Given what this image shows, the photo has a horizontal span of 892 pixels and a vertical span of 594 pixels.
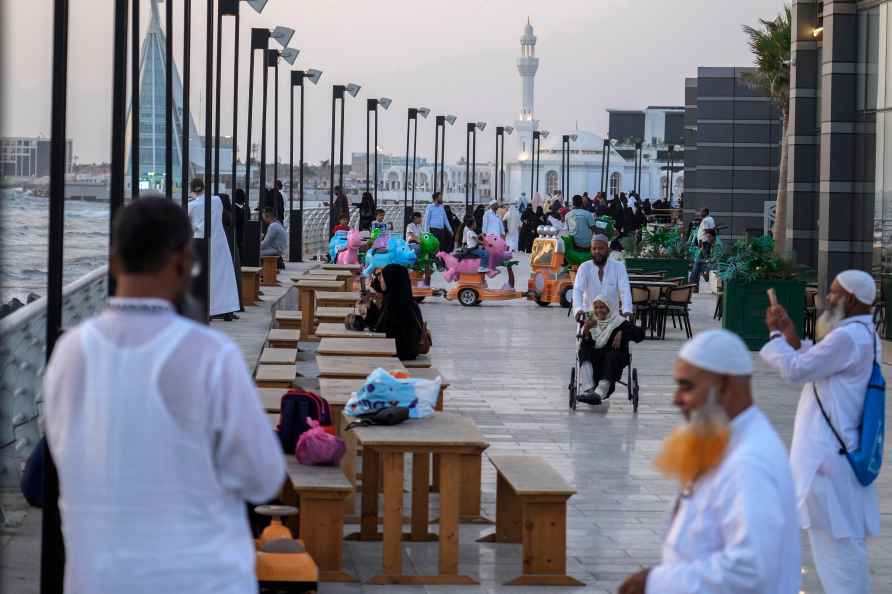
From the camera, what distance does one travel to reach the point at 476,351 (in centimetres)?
2125

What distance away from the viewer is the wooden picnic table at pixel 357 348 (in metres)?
12.8

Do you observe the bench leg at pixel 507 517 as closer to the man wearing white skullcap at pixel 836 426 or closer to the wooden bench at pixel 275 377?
the man wearing white skullcap at pixel 836 426

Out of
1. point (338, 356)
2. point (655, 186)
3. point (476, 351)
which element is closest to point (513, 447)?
point (338, 356)

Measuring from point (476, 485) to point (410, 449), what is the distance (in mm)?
1721

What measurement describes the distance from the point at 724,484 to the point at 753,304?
56.7ft

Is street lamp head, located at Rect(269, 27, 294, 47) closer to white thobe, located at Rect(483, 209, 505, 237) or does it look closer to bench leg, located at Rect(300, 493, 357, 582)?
white thobe, located at Rect(483, 209, 505, 237)

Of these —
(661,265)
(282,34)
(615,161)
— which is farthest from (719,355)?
(615,161)

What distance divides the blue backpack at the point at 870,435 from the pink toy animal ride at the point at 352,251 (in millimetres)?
22782

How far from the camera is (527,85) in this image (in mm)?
194000

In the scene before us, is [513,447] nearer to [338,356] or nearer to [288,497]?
[338,356]

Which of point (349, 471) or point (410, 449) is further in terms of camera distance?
point (349, 471)

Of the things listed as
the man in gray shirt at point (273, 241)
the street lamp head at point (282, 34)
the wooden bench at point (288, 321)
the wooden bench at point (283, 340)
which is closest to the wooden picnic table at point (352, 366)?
the wooden bench at point (283, 340)

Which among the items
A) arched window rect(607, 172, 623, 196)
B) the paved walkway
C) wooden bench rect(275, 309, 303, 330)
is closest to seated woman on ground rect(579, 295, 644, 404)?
the paved walkway

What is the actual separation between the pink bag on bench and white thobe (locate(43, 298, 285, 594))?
4.80 meters
